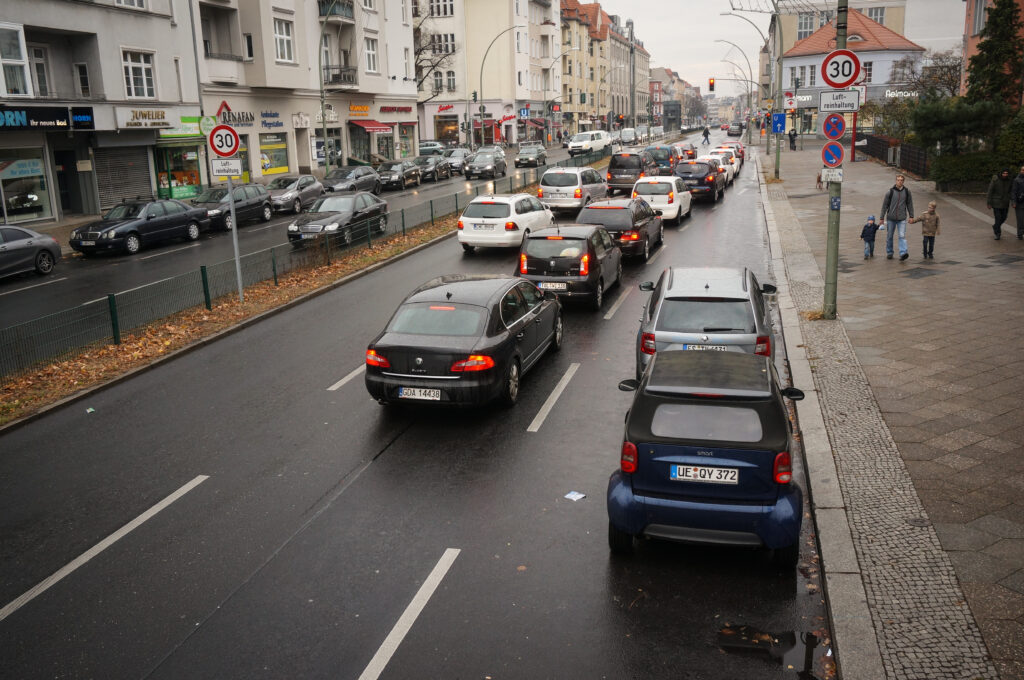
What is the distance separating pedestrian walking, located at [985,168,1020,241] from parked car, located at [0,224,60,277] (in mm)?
23849

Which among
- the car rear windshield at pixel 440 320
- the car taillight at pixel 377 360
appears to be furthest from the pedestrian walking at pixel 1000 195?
the car taillight at pixel 377 360

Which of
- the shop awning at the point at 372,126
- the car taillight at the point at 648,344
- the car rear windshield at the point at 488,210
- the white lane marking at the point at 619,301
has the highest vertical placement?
the shop awning at the point at 372,126

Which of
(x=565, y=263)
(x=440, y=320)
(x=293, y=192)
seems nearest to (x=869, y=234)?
(x=565, y=263)

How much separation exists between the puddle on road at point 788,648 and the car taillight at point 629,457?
1258mm

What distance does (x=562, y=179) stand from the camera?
28562 mm

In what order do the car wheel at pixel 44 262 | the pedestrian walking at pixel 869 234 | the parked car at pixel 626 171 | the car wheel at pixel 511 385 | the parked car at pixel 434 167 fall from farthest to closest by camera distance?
the parked car at pixel 434 167 → the parked car at pixel 626 171 → the car wheel at pixel 44 262 → the pedestrian walking at pixel 869 234 → the car wheel at pixel 511 385

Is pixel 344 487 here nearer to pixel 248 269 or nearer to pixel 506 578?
pixel 506 578

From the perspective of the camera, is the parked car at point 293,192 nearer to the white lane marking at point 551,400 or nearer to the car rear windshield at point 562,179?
the car rear windshield at point 562,179

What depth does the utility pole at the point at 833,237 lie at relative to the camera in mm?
13258

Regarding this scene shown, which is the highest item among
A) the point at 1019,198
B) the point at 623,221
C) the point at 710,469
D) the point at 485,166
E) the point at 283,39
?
the point at 283,39

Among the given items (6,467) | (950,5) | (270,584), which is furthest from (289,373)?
(950,5)

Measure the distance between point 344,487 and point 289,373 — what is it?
175 inches

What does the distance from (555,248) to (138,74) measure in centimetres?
2733

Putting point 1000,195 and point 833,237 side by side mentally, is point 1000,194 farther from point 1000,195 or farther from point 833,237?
point 833,237
